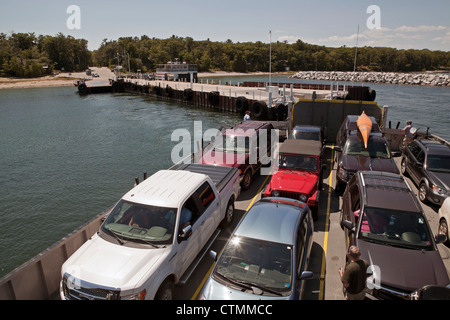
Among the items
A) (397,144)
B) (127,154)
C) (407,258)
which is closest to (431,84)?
(397,144)

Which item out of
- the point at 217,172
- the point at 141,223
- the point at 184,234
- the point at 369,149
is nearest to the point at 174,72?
the point at 369,149

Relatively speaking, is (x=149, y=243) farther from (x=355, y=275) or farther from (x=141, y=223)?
(x=355, y=275)

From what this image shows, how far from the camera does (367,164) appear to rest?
407 inches

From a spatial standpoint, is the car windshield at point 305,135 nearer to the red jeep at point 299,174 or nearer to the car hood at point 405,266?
the red jeep at point 299,174

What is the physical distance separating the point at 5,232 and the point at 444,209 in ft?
50.0

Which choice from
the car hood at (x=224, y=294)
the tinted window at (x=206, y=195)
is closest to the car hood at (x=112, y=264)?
the car hood at (x=224, y=294)

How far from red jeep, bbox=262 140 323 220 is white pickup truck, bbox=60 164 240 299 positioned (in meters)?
2.22

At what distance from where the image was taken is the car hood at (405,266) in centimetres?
506

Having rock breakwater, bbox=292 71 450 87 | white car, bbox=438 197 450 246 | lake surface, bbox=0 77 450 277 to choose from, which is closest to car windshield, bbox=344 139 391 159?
white car, bbox=438 197 450 246

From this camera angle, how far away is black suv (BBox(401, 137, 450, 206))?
9203 mm

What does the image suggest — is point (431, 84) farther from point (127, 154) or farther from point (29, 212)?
point (29, 212)

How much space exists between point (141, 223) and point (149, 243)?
55 centimetres

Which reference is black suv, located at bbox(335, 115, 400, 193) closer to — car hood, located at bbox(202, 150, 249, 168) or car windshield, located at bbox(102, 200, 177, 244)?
car hood, located at bbox(202, 150, 249, 168)

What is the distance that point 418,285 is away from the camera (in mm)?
4992
